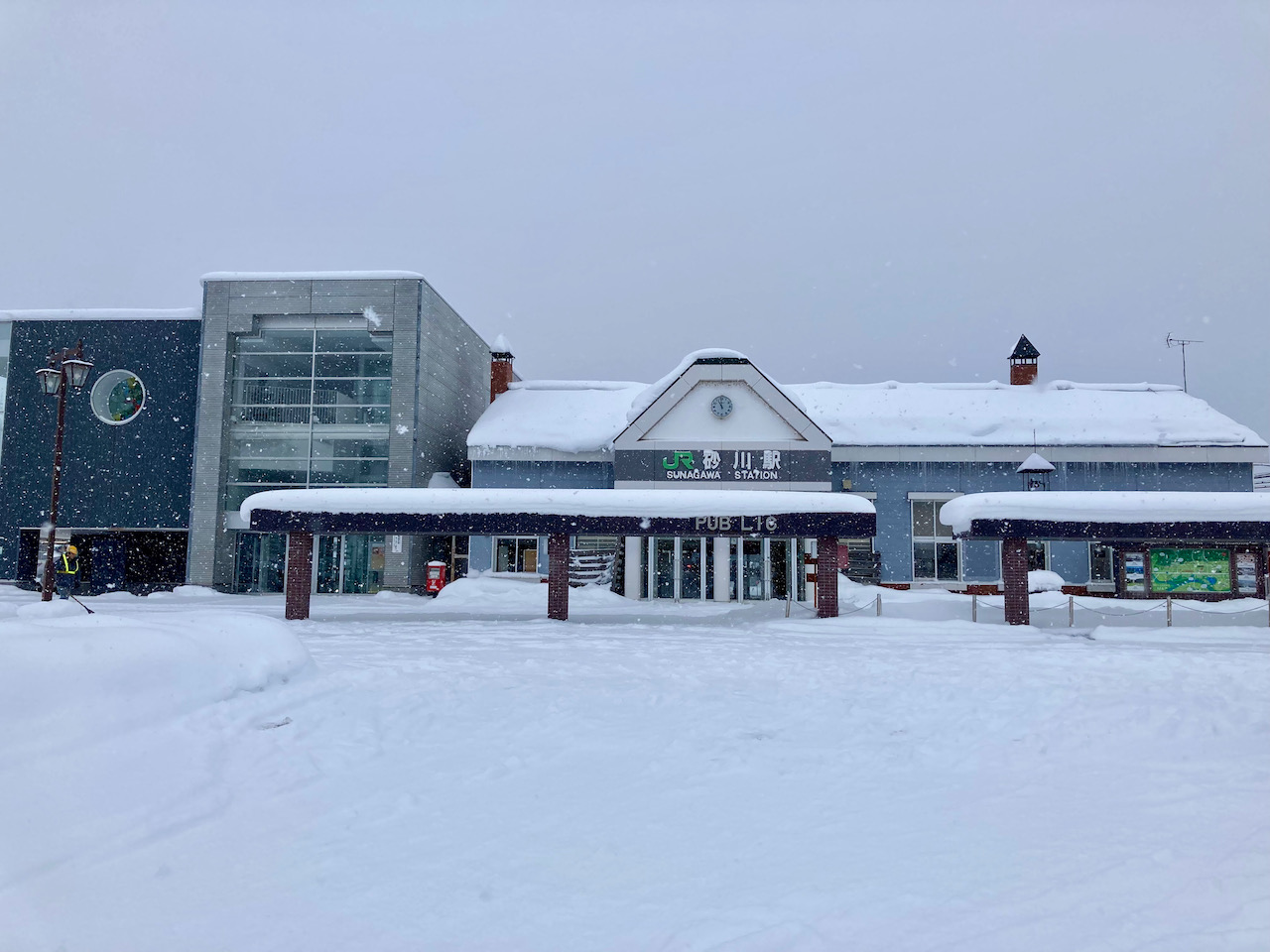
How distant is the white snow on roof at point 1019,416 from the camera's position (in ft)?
97.9

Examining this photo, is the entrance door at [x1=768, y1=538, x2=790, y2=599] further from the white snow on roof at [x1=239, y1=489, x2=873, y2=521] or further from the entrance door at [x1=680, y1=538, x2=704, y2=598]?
the white snow on roof at [x1=239, y1=489, x2=873, y2=521]

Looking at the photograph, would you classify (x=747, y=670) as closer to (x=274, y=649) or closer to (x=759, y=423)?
(x=274, y=649)

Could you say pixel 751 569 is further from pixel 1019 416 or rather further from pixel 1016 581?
pixel 1019 416

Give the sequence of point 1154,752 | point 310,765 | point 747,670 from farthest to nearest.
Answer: point 747,670
point 1154,752
point 310,765

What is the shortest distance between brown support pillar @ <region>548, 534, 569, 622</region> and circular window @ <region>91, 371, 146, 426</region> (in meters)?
21.0

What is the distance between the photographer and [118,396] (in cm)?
3222

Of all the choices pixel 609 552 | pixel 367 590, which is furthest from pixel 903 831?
pixel 367 590

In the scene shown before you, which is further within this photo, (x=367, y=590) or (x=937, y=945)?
(x=367, y=590)

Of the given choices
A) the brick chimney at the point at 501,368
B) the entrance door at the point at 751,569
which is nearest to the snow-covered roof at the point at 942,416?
the brick chimney at the point at 501,368

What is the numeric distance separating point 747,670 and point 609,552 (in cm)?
1725

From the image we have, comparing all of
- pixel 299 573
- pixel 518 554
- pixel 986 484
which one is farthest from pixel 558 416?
pixel 986 484

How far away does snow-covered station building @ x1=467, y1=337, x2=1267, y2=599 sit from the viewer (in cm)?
2856

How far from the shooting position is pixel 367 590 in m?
30.5

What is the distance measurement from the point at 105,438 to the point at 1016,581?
3208cm
